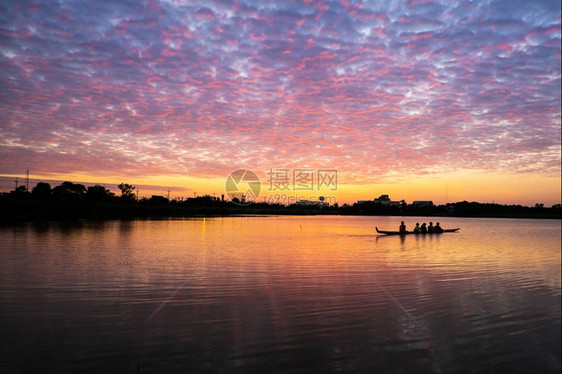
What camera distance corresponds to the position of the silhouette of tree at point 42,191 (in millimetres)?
85125

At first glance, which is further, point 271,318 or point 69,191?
point 69,191

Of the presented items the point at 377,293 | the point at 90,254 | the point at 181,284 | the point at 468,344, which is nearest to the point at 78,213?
the point at 90,254

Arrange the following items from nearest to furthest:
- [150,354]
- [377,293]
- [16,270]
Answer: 1. [150,354]
2. [377,293]
3. [16,270]

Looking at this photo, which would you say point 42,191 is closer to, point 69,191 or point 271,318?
point 69,191

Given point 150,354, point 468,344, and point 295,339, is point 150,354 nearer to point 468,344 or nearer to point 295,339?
point 295,339

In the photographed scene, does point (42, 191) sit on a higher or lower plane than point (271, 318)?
higher

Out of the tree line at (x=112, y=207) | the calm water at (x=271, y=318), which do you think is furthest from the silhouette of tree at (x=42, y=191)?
the calm water at (x=271, y=318)

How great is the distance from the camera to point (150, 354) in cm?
755

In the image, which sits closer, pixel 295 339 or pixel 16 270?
pixel 295 339

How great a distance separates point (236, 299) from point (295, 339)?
3.89 metres

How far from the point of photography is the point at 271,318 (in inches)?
394

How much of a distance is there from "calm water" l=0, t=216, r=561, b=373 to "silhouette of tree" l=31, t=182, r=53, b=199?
258 ft

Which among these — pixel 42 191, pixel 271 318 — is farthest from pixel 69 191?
pixel 271 318

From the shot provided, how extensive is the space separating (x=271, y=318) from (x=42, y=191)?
100326 millimetres
